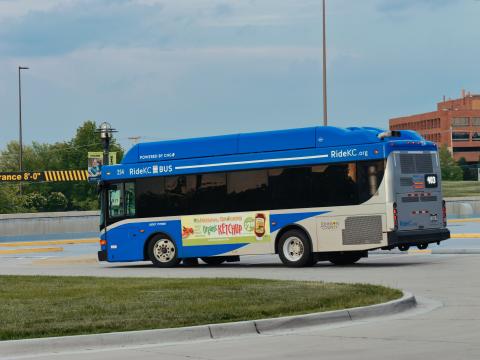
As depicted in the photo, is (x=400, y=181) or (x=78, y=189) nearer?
(x=400, y=181)

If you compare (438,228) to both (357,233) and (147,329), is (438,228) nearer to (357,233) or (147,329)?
(357,233)

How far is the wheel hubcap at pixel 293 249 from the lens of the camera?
26578 mm

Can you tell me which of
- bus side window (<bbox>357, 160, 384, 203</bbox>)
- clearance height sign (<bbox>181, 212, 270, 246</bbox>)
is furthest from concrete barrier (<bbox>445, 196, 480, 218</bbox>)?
bus side window (<bbox>357, 160, 384, 203</bbox>)

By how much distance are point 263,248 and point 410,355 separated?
52.7ft

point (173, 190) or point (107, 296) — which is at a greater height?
point (173, 190)

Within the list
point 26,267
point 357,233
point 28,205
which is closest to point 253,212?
point 357,233

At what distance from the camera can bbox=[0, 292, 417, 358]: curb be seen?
12422mm

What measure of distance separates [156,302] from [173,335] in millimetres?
3061

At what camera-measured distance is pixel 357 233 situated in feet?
83.6

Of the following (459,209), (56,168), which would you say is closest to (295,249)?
(459,209)

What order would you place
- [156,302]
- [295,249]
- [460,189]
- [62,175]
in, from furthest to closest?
1. [62,175]
2. [460,189]
3. [295,249]
4. [156,302]

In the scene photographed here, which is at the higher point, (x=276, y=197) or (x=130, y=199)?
(x=130, y=199)

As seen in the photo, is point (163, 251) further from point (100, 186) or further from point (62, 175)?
point (62, 175)

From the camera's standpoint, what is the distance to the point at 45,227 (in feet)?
198
